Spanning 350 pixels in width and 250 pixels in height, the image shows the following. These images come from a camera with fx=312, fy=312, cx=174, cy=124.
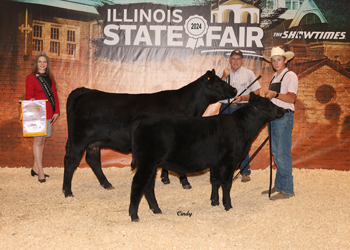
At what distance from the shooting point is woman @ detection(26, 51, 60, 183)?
5629 millimetres

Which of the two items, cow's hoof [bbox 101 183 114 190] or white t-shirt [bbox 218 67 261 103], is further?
white t-shirt [bbox 218 67 261 103]

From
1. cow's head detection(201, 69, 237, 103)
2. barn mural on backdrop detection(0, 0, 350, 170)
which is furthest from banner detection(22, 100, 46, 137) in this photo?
cow's head detection(201, 69, 237, 103)

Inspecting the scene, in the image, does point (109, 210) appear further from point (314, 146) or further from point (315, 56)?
point (315, 56)

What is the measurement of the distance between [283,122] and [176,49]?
3.06 m

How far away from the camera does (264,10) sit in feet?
21.3

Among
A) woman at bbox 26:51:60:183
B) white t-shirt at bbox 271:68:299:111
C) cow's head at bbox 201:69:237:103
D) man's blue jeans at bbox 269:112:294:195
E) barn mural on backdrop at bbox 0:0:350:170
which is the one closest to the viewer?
white t-shirt at bbox 271:68:299:111

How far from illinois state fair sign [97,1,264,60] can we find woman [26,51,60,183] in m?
1.37

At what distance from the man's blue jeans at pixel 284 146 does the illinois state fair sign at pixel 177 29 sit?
252cm

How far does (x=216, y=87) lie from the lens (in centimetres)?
537

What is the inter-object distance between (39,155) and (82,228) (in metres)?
2.69

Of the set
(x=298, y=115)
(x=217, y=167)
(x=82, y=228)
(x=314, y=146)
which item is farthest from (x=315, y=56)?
(x=82, y=228)

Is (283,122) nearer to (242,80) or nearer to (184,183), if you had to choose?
(242,80)

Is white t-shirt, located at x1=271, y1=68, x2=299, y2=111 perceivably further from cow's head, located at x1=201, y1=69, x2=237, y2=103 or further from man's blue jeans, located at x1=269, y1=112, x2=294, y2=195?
cow's head, located at x1=201, y1=69, x2=237, y2=103

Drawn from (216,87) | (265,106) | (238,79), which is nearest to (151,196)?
(265,106)
